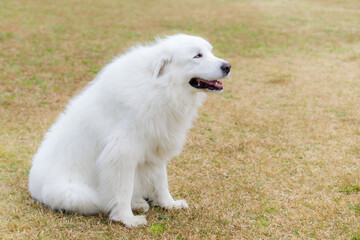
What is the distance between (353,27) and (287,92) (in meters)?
8.60

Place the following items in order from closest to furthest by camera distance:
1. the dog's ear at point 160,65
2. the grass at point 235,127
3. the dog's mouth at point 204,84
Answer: the dog's ear at point 160,65 < the dog's mouth at point 204,84 < the grass at point 235,127

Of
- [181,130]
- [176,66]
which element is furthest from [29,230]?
[176,66]

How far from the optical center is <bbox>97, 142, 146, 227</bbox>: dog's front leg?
10.9 feet

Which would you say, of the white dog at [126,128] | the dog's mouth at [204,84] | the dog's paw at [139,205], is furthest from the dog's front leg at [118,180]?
the dog's mouth at [204,84]

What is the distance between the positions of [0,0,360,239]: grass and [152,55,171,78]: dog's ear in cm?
135

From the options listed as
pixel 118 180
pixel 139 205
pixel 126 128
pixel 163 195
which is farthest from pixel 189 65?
pixel 139 205

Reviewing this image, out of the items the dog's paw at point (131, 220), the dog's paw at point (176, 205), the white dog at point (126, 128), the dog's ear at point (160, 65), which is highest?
the dog's ear at point (160, 65)

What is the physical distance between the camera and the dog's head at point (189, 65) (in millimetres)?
3305

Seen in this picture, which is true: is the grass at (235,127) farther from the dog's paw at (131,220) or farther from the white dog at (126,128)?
→ the white dog at (126,128)

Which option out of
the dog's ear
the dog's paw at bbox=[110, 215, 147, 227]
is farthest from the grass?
the dog's ear

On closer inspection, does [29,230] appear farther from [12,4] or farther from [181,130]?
[12,4]

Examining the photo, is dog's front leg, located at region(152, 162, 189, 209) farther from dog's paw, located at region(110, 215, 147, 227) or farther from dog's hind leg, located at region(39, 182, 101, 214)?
dog's hind leg, located at region(39, 182, 101, 214)

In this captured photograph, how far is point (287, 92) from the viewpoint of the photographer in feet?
26.0

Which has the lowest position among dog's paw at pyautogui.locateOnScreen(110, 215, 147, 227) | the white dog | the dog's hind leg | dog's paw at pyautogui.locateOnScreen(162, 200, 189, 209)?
dog's paw at pyautogui.locateOnScreen(162, 200, 189, 209)
